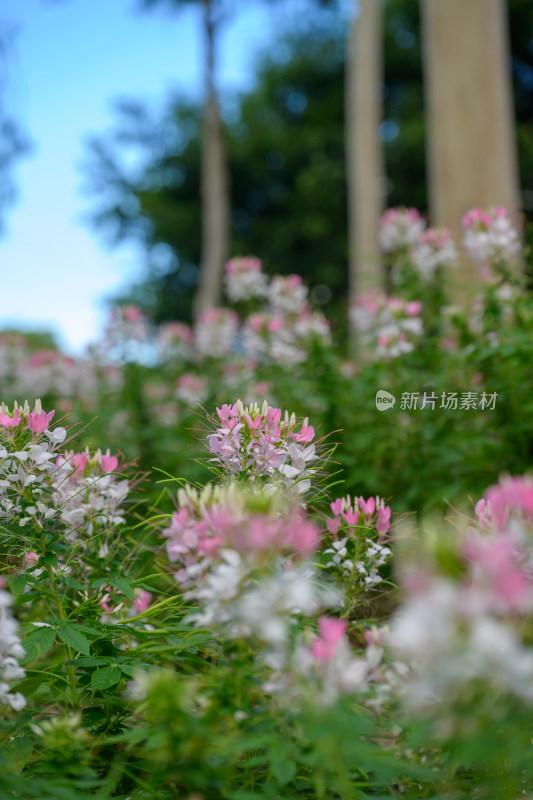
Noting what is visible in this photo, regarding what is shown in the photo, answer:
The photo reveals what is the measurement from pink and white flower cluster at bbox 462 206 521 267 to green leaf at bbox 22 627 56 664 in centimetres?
262

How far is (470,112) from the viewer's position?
553cm

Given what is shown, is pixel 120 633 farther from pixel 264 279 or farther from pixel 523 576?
pixel 264 279

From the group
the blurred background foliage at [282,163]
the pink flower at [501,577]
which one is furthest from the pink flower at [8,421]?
the blurred background foliage at [282,163]

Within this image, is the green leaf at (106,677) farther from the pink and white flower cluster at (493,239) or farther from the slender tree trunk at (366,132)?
the slender tree trunk at (366,132)

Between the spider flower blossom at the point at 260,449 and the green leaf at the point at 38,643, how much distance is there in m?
0.46

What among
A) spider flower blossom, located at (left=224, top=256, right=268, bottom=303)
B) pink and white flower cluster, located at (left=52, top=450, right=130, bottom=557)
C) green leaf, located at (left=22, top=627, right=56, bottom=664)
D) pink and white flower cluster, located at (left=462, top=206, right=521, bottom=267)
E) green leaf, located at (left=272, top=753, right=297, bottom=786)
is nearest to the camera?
green leaf, located at (left=272, top=753, right=297, bottom=786)

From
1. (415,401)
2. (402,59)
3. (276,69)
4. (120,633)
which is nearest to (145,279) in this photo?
(276,69)

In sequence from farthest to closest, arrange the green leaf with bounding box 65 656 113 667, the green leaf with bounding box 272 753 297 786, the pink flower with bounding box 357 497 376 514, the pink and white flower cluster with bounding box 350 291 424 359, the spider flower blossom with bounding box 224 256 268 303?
the spider flower blossom with bounding box 224 256 268 303
the pink and white flower cluster with bounding box 350 291 424 359
the pink flower with bounding box 357 497 376 514
the green leaf with bounding box 65 656 113 667
the green leaf with bounding box 272 753 297 786

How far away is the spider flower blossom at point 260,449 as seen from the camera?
1.39 metres

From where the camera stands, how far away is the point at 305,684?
0.91 meters

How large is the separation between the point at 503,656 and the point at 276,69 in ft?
56.8

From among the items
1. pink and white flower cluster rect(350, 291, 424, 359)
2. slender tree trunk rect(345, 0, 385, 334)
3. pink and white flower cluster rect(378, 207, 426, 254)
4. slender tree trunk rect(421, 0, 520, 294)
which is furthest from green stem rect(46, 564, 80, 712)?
slender tree trunk rect(345, 0, 385, 334)

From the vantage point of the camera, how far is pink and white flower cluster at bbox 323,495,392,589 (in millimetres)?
1392

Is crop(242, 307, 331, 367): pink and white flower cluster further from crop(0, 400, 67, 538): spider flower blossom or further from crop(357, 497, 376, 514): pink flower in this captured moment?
crop(0, 400, 67, 538): spider flower blossom
